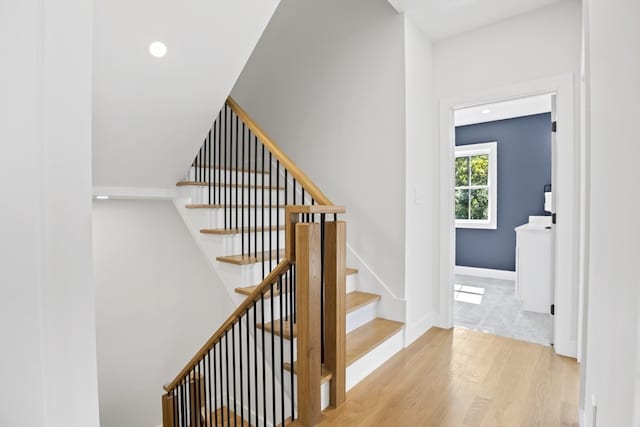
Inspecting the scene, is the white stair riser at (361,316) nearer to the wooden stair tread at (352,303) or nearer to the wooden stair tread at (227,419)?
the wooden stair tread at (352,303)

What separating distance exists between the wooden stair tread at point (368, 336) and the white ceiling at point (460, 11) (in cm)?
259

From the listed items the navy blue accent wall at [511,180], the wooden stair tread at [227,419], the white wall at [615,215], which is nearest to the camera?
the white wall at [615,215]

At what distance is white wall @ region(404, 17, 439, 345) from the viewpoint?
2.80m

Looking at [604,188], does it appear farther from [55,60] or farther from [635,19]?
[55,60]

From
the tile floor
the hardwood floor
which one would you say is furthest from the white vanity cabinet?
the hardwood floor

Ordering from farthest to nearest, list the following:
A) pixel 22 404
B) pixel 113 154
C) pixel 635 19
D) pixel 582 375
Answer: pixel 113 154 → pixel 582 375 → pixel 22 404 → pixel 635 19

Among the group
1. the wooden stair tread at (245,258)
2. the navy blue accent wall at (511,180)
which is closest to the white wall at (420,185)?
the wooden stair tread at (245,258)

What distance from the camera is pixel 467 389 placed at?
6.91 feet

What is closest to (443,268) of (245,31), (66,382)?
(245,31)

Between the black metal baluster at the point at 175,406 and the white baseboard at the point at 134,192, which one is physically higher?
the white baseboard at the point at 134,192

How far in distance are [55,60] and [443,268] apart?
308cm

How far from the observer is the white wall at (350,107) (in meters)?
2.83

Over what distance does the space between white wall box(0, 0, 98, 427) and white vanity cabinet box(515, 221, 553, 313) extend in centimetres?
431

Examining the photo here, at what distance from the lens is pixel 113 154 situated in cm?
253
